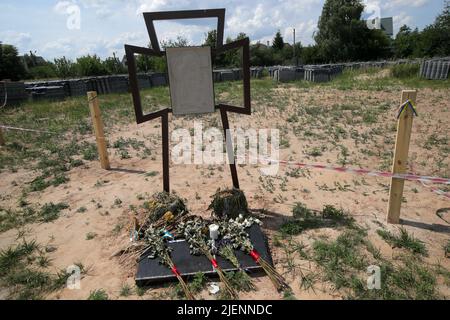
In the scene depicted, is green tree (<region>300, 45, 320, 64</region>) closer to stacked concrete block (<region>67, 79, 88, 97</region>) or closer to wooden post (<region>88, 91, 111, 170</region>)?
stacked concrete block (<region>67, 79, 88, 97</region>)

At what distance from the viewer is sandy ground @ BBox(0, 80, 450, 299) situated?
9.68 ft

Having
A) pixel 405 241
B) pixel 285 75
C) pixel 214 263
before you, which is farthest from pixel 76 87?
pixel 405 241

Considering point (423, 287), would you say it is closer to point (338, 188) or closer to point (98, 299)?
point (338, 188)

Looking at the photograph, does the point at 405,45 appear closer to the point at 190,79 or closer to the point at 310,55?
the point at 310,55

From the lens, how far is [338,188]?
14.9ft

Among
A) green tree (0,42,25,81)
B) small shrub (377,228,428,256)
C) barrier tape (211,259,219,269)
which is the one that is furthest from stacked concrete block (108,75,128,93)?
green tree (0,42,25,81)

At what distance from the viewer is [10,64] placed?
99.7 ft

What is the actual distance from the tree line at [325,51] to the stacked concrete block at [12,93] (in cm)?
1667

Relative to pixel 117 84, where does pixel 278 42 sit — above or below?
above

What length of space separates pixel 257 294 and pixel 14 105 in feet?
47.6

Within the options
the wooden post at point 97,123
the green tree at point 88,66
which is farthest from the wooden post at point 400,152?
the green tree at point 88,66

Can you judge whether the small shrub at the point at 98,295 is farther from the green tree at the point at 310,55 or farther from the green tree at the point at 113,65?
the green tree at the point at 310,55

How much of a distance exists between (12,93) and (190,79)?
1347 centimetres

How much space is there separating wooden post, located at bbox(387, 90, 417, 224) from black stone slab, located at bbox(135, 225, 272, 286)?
65.2 inches
